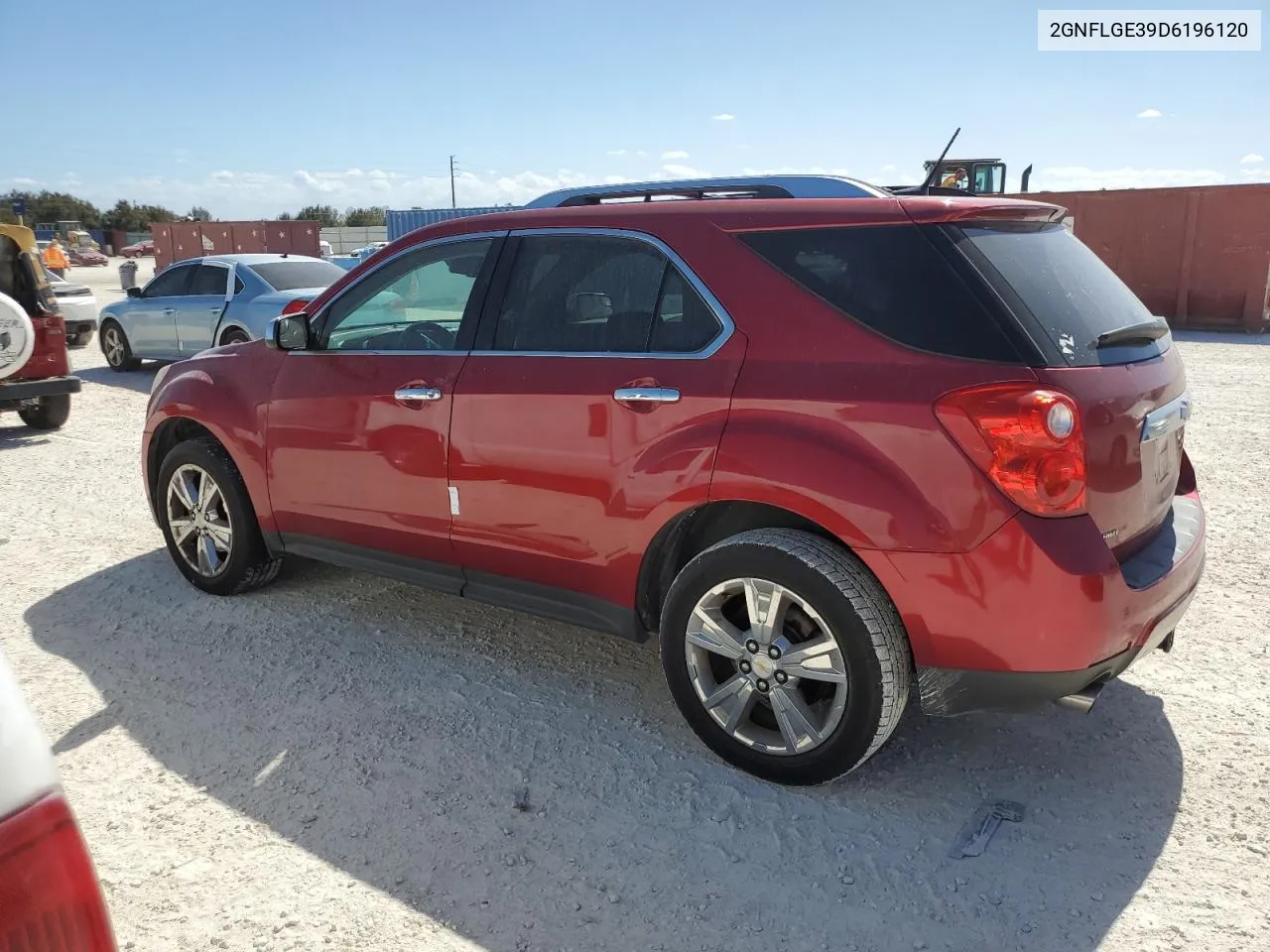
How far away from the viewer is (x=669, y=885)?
2.71 metres

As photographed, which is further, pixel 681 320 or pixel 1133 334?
pixel 681 320

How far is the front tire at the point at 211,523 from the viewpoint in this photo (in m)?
4.73

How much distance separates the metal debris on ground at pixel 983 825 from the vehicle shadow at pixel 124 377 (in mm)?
11240

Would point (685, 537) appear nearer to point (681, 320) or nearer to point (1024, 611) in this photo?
point (681, 320)

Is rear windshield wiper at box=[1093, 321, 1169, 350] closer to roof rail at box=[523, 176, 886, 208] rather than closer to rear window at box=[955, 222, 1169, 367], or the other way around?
rear window at box=[955, 222, 1169, 367]

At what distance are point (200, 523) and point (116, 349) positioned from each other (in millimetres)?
9927

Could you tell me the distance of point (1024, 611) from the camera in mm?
2713

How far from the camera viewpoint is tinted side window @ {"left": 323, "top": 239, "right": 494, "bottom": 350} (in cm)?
393

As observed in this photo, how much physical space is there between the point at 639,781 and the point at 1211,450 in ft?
21.2

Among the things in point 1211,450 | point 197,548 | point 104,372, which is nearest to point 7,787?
point 197,548

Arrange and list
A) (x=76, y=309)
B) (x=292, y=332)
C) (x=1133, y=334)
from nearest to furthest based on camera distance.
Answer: (x=1133, y=334), (x=292, y=332), (x=76, y=309)

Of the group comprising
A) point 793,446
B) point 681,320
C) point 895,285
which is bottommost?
point 793,446

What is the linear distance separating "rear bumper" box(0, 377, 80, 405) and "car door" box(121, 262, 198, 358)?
10.8 ft

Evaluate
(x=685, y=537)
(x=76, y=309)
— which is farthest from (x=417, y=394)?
(x=76, y=309)
